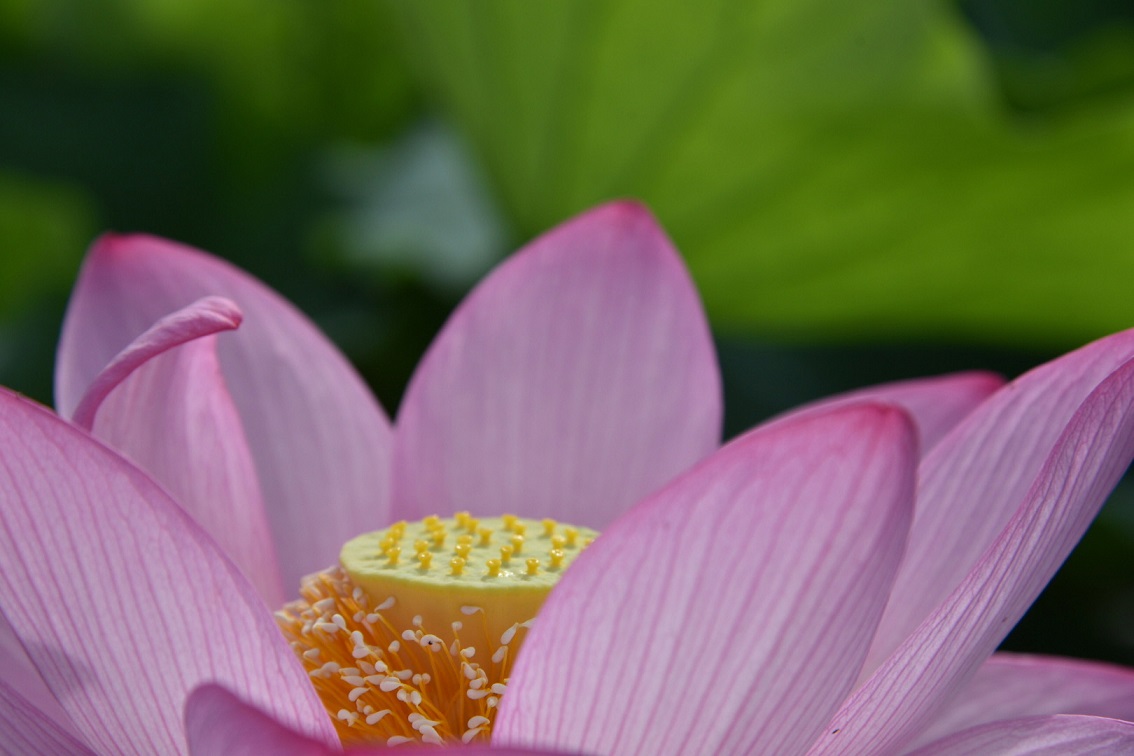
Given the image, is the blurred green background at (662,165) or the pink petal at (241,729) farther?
the blurred green background at (662,165)

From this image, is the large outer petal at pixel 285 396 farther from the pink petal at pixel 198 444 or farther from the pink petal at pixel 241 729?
the pink petal at pixel 241 729

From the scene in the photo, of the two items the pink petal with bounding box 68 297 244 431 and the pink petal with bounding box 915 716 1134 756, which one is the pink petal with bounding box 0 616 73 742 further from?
the pink petal with bounding box 915 716 1134 756

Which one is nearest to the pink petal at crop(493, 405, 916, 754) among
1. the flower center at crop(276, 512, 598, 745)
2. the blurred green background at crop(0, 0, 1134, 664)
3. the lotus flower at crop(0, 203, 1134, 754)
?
the lotus flower at crop(0, 203, 1134, 754)

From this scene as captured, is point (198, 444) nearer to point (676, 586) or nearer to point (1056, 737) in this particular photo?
point (676, 586)

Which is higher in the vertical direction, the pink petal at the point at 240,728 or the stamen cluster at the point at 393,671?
the pink petal at the point at 240,728

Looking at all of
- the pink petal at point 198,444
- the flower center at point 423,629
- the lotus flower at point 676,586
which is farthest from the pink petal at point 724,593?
the pink petal at point 198,444
